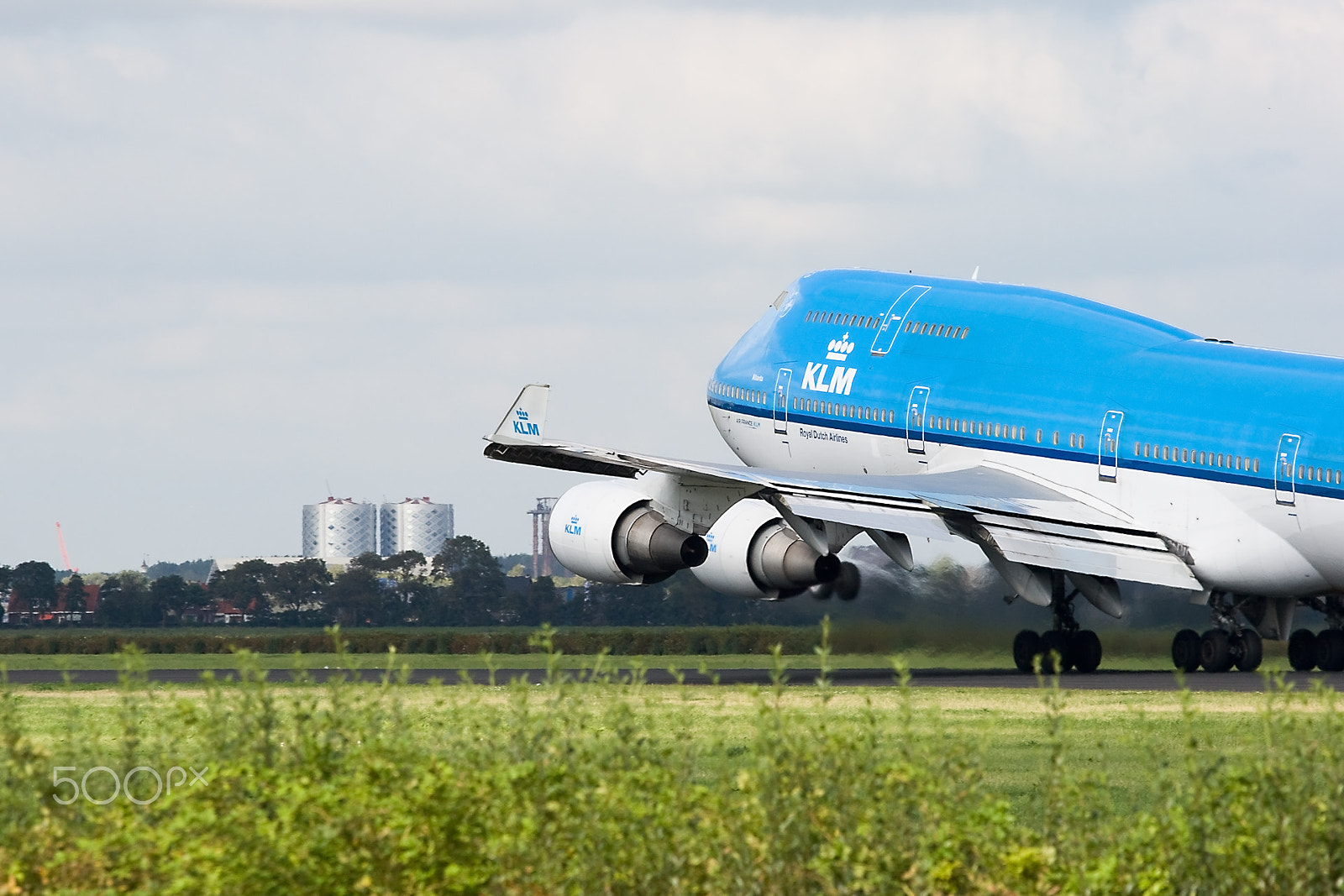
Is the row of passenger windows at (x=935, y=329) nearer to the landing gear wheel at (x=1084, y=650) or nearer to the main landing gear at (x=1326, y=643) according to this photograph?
the landing gear wheel at (x=1084, y=650)

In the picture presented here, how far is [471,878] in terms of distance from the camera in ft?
36.9

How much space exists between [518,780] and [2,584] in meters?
78.2

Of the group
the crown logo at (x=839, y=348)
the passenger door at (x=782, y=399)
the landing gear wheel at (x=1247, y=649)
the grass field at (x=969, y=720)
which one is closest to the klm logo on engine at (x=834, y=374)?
the crown logo at (x=839, y=348)

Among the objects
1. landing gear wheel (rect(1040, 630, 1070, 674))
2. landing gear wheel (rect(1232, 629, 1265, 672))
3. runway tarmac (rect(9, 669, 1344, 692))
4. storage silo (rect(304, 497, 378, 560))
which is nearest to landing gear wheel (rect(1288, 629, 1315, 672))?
runway tarmac (rect(9, 669, 1344, 692))

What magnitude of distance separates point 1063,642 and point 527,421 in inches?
421

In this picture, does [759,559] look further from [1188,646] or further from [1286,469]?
[1286,469]

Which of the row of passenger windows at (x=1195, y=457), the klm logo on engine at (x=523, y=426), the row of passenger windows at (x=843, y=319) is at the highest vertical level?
the row of passenger windows at (x=843, y=319)

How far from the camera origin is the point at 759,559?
37500 mm

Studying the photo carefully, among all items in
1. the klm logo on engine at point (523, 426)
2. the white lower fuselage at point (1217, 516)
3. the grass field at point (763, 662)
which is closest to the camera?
the white lower fuselage at point (1217, 516)

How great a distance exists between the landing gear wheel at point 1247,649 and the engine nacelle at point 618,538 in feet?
31.1

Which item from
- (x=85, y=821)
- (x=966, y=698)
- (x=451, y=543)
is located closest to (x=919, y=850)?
(x=85, y=821)

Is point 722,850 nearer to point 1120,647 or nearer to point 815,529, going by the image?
point 815,529

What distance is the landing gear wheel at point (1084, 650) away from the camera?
Result: 125ft

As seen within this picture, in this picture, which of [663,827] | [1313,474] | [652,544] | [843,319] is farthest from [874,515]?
[663,827]
